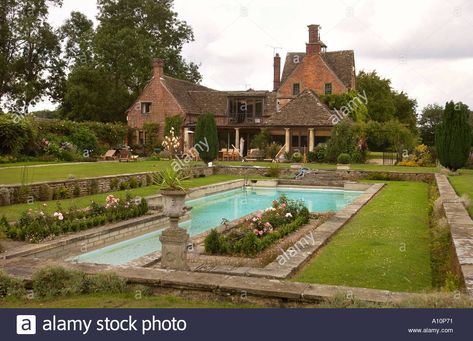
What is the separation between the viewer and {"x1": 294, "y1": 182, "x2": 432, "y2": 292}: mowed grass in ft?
24.9

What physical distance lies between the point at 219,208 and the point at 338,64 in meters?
29.2

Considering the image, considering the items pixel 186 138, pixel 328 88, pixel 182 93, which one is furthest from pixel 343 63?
pixel 186 138

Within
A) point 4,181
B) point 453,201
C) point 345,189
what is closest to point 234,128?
point 345,189

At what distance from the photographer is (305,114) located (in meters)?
37.2

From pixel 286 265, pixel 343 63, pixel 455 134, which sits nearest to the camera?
pixel 286 265

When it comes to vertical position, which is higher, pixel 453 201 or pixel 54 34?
pixel 54 34

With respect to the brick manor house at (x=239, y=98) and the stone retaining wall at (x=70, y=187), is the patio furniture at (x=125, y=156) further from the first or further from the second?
the stone retaining wall at (x=70, y=187)

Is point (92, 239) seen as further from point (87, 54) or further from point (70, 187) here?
point (87, 54)

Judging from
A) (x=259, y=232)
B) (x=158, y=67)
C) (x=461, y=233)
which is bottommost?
(x=259, y=232)

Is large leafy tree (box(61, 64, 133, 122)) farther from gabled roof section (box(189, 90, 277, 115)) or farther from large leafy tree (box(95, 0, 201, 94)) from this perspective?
gabled roof section (box(189, 90, 277, 115))

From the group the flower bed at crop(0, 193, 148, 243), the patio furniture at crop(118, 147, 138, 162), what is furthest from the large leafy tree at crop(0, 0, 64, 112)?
the flower bed at crop(0, 193, 148, 243)

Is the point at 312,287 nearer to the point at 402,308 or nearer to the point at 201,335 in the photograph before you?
the point at 402,308

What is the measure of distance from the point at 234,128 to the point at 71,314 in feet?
122

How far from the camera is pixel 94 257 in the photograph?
1062 cm
